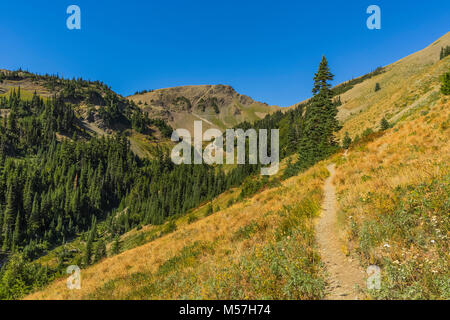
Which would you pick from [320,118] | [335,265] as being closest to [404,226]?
[335,265]

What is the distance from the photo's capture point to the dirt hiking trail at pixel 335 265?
4496 millimetres

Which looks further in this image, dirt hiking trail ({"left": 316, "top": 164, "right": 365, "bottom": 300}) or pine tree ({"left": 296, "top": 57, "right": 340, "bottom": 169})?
pine tree ({"left": 296, "top": 57, "right": 340, "bottom": 169})

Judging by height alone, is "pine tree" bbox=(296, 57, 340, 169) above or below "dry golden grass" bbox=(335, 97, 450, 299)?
above

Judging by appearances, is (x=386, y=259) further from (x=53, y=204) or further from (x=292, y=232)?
(x=53, y=204)

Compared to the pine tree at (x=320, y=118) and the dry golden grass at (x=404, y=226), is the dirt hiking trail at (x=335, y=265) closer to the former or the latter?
the dry golden grass at (x=404, y=226)

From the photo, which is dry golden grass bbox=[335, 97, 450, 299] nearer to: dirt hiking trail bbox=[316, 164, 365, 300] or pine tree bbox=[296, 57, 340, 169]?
dirt hiking trail bbox=[316, 164, 365, 300]

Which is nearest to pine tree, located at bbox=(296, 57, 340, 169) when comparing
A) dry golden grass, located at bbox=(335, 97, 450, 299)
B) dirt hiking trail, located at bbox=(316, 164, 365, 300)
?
dry golden grass, located at bbox=(335, 97, 450, 299)

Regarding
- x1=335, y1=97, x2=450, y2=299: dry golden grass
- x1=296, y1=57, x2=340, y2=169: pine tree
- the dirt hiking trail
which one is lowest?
the dirt hiking trail

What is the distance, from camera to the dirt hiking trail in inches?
177

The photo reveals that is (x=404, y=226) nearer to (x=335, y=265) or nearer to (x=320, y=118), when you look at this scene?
(x=335, y=265)

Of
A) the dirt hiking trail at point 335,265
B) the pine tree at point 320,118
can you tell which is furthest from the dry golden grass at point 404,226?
the pine tree at point 320,118

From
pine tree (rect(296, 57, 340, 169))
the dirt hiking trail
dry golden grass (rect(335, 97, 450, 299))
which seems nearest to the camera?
dry golden grass (rect(335, 97, 450, 299))

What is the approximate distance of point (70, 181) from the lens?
137 metres

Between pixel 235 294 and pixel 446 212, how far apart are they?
19.1 ft
